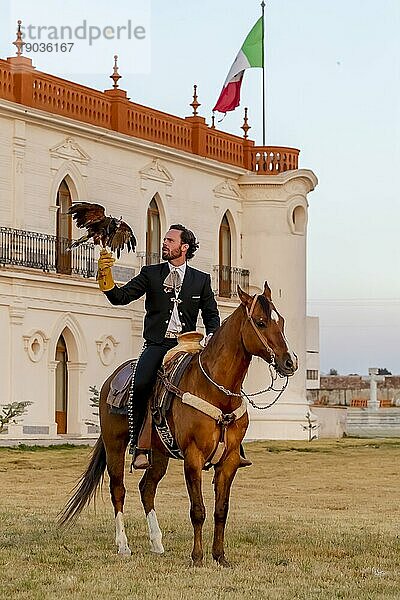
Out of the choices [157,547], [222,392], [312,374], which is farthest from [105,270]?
[312,374]

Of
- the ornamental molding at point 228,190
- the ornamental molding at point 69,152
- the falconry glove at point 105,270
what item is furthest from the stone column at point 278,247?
the falconry glove at point 105,270

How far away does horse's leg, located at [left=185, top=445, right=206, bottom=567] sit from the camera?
10641 millimetres

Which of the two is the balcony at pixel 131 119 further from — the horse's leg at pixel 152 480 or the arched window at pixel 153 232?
the horse's leg at pixel 152 480

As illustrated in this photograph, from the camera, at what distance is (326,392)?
6794 centimetres

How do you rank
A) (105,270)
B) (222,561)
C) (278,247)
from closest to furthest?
(222,561) < (105,270) < (278,247)

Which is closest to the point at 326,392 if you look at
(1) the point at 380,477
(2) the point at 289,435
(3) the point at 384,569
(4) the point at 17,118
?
(2) the point at 289,435

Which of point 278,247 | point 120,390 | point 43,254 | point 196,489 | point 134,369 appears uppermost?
point 278,247

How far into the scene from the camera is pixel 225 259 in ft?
134

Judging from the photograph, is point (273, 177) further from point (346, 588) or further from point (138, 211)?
point (346, 588)

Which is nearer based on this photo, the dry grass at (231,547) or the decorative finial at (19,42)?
the dry grass at (231,547)

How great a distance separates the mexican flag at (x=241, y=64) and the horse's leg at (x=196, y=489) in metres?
30.0

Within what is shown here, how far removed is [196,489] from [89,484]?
179cm

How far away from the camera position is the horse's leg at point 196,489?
1064 centimetres

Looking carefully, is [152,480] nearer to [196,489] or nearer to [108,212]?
[196,489]
